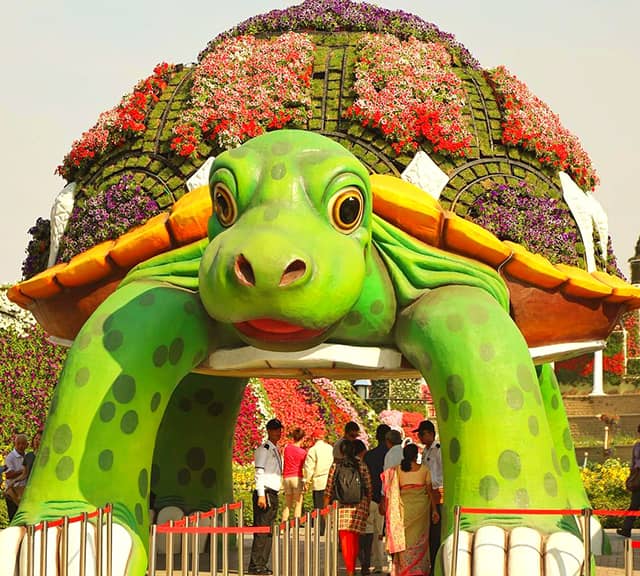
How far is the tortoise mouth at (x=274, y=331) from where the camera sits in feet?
27.0

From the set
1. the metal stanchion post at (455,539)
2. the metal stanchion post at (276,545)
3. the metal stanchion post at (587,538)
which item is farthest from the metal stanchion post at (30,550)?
the metal stanchion post at (587,538)

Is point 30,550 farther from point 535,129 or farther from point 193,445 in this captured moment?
point 535,129

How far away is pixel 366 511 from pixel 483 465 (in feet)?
8.75

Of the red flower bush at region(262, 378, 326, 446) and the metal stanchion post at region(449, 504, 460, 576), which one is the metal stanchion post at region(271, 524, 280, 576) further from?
the red flower bush at region(262, 378, 326, 446)

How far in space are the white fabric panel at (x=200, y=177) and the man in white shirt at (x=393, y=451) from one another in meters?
3.29

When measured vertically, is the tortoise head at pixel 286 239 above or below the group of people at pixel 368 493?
above

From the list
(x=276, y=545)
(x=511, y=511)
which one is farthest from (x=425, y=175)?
(x=276, y=545)

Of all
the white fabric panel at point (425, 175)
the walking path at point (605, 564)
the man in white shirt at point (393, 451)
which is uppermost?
the white fabric panel at point (425, 175)

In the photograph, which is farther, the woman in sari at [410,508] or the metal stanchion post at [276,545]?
the woman in sari at [410,508]

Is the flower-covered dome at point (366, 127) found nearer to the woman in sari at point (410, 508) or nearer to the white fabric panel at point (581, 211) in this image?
the white fabric panel at point (581, 211)

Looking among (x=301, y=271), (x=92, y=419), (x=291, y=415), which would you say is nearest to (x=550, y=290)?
(x=301, y=271)

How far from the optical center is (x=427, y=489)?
32.8ft

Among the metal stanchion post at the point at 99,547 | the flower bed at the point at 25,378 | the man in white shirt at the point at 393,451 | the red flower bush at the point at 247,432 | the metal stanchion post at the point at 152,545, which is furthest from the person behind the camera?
the red flower bush at the point at 247,432

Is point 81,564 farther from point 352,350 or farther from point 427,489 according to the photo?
point 427,489
